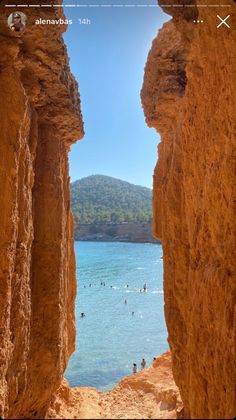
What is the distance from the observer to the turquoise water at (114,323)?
17922 mm

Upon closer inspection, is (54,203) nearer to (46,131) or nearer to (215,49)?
(46,131)

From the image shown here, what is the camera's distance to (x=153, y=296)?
3434 centimetres

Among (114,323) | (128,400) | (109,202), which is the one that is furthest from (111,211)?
(128,400)

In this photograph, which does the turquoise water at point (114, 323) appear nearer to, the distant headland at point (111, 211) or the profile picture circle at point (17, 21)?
the profile picture circle at point (17, 21)

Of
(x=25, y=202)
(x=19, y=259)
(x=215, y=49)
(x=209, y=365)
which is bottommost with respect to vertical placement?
(x=209, y=365)

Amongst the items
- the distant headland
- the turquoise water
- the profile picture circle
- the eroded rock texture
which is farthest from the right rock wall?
the distant headland

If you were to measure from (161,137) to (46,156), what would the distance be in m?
4.16

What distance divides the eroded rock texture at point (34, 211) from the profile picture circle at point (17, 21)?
0.35 ft

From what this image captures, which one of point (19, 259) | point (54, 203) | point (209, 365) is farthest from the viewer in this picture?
point (54, 203)

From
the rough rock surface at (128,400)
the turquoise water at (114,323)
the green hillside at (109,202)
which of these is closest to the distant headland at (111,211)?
the green hillside at (109,202)

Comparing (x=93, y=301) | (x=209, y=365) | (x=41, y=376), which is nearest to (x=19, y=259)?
(x=41, y=376)

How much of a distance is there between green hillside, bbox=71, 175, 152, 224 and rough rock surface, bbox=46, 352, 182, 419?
218 feet

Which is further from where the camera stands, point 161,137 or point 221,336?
point 161,137

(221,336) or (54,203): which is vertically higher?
(54,203)
